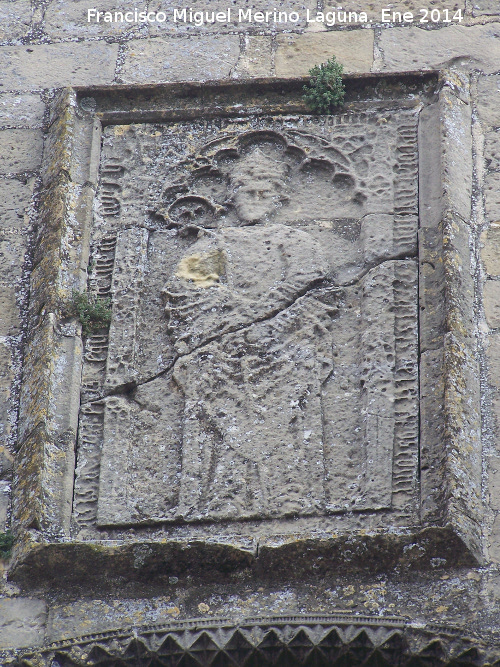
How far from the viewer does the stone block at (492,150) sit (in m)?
6.15

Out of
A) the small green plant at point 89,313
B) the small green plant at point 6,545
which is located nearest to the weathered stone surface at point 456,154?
the small green plant at point 89,313

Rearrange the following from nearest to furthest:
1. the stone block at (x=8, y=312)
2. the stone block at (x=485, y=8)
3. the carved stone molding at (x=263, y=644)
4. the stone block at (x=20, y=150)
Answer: the carved stone molding at (x=263, y=644)
the stone block at (x=8, y=312)
the stone block at (x=20, y=150)
the stone block at (x=485, y=8)

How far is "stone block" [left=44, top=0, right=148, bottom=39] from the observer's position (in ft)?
23.1

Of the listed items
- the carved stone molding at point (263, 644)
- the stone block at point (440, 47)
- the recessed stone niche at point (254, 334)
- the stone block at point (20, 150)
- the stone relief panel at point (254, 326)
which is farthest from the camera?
the stone block at point (440, 47)

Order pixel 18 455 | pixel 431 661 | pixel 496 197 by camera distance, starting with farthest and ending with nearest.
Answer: pixel 496 197 < pixel 18 455 < pixel 431 661

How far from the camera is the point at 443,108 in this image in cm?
622

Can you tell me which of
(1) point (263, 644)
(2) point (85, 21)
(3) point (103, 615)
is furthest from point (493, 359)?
(2) point (85, 21)

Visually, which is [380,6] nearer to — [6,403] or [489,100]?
[489,100]

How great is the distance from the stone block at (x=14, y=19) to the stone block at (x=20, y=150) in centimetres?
77

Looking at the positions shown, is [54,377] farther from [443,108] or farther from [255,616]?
[443,108]

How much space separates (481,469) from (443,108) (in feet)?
6.36

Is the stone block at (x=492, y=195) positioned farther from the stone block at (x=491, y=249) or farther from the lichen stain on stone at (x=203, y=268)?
the lichen stain on stone at (x=203, y=268)

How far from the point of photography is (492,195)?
605cm

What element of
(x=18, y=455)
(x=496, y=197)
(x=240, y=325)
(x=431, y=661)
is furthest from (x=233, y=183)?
(x=431, y=661)
